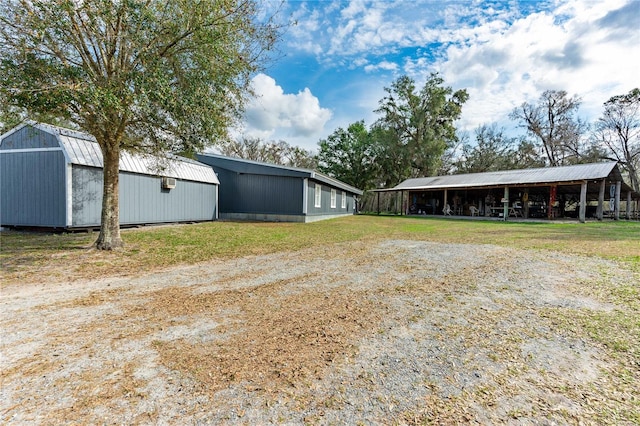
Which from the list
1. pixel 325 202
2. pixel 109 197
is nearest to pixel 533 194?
pixel 325 202

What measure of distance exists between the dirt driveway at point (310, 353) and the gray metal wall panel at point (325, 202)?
1049cm

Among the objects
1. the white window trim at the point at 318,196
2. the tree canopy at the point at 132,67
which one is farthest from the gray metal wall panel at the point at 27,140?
the white window trim at the point at 318,196

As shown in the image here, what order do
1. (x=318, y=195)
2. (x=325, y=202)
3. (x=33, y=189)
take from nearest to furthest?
(x=33, y=189) → (x=318, y=195) → (x=325, y=202)

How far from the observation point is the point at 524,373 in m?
1.92

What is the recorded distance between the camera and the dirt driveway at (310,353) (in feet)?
5.19

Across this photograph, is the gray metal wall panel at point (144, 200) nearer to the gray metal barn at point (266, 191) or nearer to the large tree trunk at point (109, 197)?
the gray metal barn at point (266, 191)

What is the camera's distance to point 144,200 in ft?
33.8

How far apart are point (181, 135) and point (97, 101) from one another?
1.69 meters

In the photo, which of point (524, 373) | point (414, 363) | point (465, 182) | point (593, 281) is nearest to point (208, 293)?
point (414, 363)

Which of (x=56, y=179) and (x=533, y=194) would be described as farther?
(x=533, y=194)

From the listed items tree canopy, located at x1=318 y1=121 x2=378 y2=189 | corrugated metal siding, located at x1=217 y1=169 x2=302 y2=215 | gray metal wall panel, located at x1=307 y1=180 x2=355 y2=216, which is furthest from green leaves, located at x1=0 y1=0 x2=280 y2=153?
tree canopy, located at x1=318 y1=121 x2=378 y2=189

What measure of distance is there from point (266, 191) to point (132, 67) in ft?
30.6

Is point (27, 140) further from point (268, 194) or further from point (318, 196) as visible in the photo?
point (318, 196)

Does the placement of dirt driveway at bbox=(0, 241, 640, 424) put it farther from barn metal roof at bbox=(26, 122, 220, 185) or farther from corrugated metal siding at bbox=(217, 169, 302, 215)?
corrugated metal siding at bbox=(217, 169, 302, 215)
